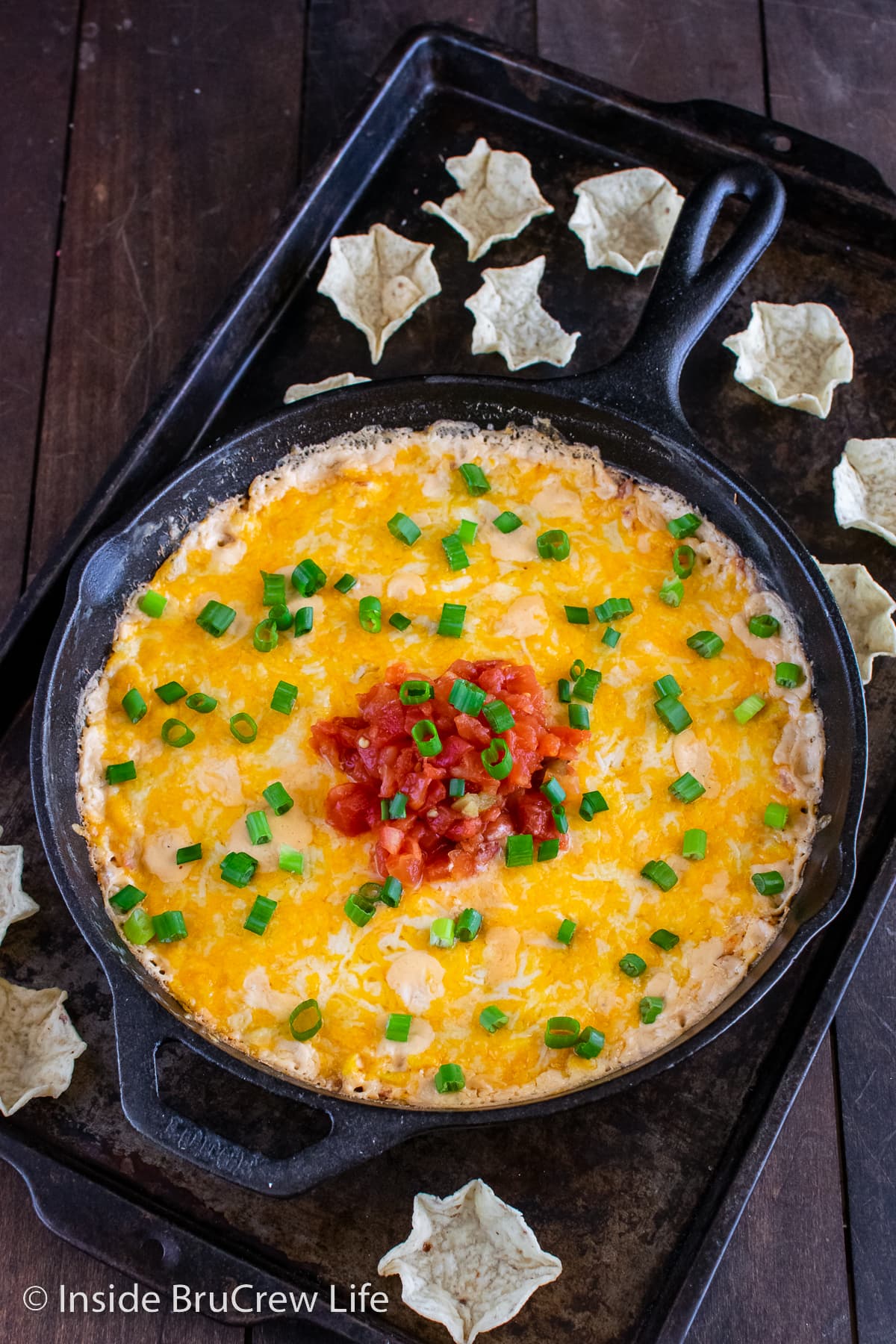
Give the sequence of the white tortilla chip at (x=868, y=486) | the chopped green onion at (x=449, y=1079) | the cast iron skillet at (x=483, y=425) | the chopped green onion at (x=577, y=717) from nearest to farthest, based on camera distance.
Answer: the cast iron skillet at (x=483, y=425) → the chopped green onion at (x=449, y=1079) → the chopped green onion at (x=577, y=717) → the white tortilla chip at (x=868, y=486)

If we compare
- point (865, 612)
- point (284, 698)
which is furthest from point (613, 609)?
point (284, 698)

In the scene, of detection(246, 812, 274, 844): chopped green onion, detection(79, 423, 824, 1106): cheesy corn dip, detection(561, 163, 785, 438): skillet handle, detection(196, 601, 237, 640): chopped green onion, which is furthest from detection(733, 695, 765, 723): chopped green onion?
detection(196, 601, 237, 640): chopped green onion

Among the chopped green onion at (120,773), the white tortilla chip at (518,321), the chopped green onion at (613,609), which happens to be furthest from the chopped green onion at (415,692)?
the white tortilla chip at (518,321)

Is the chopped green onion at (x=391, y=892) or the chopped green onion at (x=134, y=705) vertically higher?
the chopped green onion at (x=134, y=705)

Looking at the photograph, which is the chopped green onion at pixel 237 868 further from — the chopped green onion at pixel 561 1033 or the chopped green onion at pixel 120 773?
the chopped green onion at pixel 561 1033

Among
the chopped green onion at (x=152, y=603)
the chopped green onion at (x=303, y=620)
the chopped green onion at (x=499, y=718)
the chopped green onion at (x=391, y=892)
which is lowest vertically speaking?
the chopped green onion at (x=391, y=892)

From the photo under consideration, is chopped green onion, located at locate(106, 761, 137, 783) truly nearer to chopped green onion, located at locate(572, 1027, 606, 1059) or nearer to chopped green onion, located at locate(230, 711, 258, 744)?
chopped green onion, located at locate(230, 711, 258, 744)
